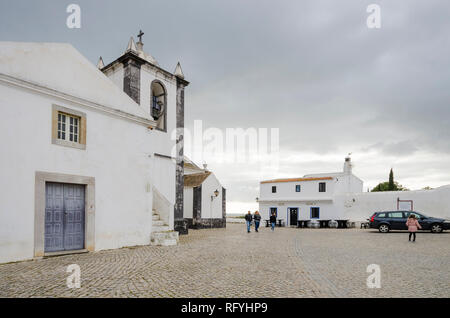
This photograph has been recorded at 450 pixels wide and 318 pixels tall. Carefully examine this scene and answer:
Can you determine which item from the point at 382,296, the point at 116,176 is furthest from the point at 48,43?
the point at 382,296

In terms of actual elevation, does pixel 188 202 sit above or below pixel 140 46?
below

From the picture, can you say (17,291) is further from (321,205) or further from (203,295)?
(321,205)

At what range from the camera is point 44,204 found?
32.3 feet

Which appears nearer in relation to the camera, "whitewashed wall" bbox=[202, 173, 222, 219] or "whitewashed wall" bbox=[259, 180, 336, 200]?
"whitewashed wall" bbox=[202, 173, 222, 219]

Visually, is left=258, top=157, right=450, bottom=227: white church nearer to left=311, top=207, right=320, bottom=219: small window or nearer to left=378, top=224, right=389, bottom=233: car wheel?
left=311, top=207, right=320, bottom=219: small window

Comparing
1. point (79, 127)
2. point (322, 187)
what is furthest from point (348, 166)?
point (79, 127)

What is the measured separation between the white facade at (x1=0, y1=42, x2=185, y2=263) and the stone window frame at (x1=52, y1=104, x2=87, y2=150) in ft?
0.27

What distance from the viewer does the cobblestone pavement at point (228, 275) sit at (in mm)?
6035

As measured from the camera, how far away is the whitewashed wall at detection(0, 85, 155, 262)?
9094 millimetres

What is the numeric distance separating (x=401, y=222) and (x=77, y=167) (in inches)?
790

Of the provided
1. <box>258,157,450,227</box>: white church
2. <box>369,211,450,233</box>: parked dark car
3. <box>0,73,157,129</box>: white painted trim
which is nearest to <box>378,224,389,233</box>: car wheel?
<box>369,211,450,233</box>: parked dark car

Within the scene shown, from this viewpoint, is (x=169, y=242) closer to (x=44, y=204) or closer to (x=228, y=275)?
(x=44, y=204)

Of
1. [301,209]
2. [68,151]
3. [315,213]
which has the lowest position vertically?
[315,213]

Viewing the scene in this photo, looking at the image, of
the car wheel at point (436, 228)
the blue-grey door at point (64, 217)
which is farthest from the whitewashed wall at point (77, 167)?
the car wheel at point (436, 228)
